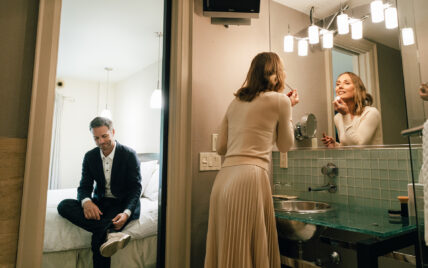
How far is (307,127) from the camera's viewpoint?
6.03ft

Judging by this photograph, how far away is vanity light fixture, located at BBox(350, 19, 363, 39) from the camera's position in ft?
5.26

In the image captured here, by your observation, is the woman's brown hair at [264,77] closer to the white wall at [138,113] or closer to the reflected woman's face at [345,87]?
the reflected woman's face at [345,87]

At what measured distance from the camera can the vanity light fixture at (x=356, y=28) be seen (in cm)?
160

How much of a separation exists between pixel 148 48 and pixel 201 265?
9.47 feet

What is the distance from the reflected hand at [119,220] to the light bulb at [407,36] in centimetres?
214

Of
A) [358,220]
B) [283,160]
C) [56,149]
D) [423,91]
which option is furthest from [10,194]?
[56,149]

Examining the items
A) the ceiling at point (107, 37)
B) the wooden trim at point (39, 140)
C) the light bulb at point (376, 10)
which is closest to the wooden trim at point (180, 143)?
the wooden trim at point (39, 140)

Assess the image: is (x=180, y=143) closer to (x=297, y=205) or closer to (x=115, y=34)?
(x=297, y=205)

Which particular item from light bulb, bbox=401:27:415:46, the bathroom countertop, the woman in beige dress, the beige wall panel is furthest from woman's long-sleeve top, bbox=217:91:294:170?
the beige wall panel

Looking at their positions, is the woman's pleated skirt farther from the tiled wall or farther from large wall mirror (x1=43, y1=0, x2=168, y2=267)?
large wall mirror (x1=43, y1=0, x2=168, y2=267)

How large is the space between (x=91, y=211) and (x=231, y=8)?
1759mm

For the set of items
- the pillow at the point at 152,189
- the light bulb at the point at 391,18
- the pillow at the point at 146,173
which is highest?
the light bulb at the point at 391,18

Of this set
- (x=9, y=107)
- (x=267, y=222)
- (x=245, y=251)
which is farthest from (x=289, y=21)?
(x=9, y=107)

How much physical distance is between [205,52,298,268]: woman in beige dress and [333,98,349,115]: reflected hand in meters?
A: 0.55
